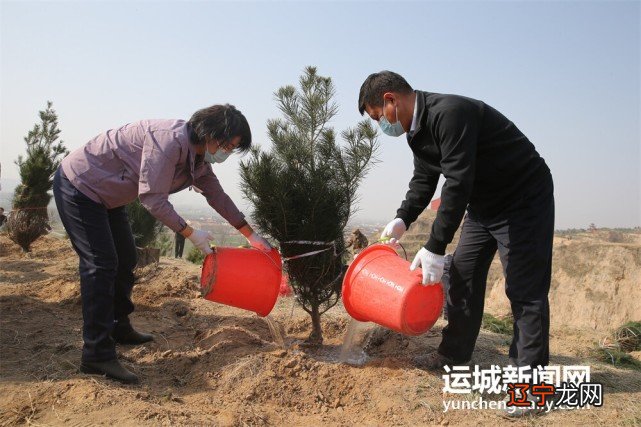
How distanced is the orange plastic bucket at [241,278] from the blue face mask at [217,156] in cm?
59

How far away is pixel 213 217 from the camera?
4.18m

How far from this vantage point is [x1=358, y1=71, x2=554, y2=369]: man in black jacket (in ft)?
9.00

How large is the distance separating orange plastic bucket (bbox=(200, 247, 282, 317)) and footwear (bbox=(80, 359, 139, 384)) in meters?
0.67

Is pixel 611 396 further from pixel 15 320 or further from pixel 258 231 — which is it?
pixel 15 320

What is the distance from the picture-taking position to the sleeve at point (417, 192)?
11.1 feet

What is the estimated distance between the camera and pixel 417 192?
343 centimetres

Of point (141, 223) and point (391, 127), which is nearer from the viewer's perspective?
point (391, 127)

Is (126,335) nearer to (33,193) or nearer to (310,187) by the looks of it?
(310,187)

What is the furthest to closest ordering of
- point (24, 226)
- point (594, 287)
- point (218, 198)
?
point (24, 226) < point (594, 287) < point (218, 198)

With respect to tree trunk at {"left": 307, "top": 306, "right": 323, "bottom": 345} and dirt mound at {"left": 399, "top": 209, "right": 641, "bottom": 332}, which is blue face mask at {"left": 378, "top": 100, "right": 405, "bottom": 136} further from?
dirt mound at {"left": 399, "top": 209, "right": 641, "bottom": 332}

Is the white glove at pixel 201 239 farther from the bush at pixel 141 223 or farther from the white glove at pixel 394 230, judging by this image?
the bush at pixel 141 223

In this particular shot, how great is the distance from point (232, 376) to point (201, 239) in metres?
0.91

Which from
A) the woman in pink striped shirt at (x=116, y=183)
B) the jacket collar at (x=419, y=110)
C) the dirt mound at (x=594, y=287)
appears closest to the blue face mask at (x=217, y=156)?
the woman in pink striped shirt at (x=116, y=183)

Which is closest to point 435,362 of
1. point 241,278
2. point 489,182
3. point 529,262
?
point 529,262
